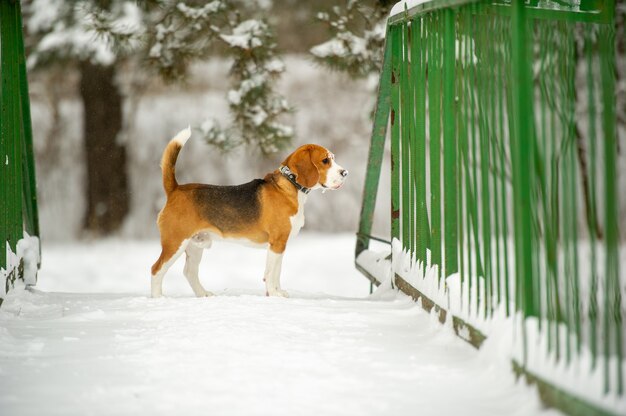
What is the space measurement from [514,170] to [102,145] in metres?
10.7

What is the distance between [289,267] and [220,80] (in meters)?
4.35

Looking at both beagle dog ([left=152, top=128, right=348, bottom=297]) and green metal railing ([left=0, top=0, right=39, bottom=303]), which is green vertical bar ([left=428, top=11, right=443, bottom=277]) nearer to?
beagle dog ([left=152, top=128, right=348, bottom=297])

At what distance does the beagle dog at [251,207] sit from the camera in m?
5.25

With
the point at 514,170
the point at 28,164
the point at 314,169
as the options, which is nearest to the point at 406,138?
the point at 314,169

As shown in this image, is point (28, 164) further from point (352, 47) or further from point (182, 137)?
point (352, 47)

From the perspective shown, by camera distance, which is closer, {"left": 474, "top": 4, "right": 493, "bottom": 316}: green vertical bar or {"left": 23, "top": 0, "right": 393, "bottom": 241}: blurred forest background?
{"left": 474, "top": 4, "right": 493, "bottom": 316}: green vertical bar

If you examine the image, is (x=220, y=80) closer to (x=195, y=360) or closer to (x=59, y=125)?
(x=59, y=125)

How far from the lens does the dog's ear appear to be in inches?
213

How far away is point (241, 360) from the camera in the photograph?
10.8ft

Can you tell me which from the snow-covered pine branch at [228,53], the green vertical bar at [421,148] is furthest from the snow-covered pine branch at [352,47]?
the green vertical bar at [421,148]

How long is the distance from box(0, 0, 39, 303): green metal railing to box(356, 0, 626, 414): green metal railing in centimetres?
235

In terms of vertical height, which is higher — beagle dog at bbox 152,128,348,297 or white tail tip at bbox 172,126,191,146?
white tail tip at bbox 172,126,191,146

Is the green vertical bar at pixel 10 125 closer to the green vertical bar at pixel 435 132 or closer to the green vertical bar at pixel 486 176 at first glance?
the green vertical bar at pixel 435 132

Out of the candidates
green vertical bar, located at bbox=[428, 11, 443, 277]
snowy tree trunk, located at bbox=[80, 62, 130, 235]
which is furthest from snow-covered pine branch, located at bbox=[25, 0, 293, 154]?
snowy tree trunk, located at bbox=[80, 62, 130, 235]
